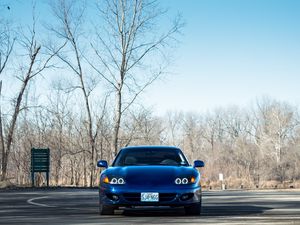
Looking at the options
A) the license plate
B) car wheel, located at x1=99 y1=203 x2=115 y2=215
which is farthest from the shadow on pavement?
the license plate

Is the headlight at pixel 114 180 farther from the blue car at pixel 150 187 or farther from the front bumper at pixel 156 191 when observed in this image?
the front bumper at pixel 156 191

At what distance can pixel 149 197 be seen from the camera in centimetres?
874

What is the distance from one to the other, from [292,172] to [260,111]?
2199cm

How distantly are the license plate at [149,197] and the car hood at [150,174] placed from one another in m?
0.20

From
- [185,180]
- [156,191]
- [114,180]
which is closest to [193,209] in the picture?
[185,180]

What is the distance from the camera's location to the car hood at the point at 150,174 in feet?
29.4

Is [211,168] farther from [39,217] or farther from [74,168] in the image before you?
[39,217]

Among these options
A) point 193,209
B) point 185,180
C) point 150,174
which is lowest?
point 193,209

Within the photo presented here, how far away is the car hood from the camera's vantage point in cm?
896

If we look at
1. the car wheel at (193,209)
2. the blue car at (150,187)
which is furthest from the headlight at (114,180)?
the car wheel at (193,209)

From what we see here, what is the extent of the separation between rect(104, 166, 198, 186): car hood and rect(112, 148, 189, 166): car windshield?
2.32 feet

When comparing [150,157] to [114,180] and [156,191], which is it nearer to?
[114,180]

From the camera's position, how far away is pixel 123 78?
3159cm

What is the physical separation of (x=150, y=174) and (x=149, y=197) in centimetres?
51
